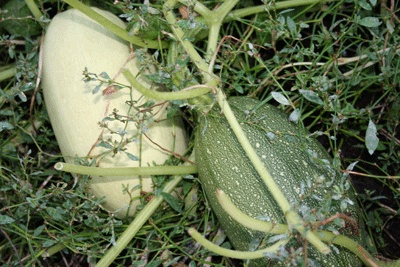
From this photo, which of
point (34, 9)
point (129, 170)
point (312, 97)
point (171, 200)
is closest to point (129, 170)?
point (129, 170)

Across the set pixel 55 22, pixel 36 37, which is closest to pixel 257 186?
pixel 55 22

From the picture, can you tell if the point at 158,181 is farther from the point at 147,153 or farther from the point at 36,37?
the point at 36,37

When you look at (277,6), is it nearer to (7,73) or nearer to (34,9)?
(34,9)

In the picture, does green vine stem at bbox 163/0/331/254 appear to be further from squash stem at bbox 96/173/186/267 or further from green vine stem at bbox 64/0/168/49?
squash stem at bbox 96/173/186/267

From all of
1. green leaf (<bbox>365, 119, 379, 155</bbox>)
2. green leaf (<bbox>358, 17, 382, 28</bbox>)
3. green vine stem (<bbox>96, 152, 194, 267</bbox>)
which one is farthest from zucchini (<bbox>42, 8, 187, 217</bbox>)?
green leaf (<bbox>358, 17, 382, 28</bbox>)

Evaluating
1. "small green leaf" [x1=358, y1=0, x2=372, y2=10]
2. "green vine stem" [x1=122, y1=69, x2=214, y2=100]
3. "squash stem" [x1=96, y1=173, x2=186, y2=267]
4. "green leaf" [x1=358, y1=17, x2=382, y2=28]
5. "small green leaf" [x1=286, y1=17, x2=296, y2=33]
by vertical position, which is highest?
"small green leaf" [x1=358, y1=0, x2=372, y2=10]
